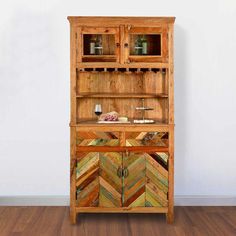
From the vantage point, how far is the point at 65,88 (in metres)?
4.26

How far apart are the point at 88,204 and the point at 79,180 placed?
25 centimetres

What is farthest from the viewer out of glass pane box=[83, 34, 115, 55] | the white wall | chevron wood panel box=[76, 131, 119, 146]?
the white wall

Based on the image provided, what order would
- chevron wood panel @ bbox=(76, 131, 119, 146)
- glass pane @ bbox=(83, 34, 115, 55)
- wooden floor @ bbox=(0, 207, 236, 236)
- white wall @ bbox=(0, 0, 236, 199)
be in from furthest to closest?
white wall @ bbox=(0, 0, 236, 199), glass pane @ bbox=(83, 34, 115, 55), chevron wood panel @ bbox=(76, 131, 119, 146), wooden floor @ bbox=(0, 207, 236, 236)

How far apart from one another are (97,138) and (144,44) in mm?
1063

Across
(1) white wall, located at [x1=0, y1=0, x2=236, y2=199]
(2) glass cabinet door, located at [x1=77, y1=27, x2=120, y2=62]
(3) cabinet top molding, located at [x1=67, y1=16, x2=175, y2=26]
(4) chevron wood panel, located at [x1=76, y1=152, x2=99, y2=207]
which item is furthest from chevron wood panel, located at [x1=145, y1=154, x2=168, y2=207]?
(3) cabinet top molding, located at [x1=67, y1=16, x2=175, y2=26]

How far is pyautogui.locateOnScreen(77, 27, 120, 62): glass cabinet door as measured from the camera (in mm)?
3750

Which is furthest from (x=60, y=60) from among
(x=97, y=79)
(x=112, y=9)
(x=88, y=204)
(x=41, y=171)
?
(x=88, y=204)

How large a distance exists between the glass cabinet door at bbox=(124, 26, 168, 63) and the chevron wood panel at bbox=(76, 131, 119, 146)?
745 mm

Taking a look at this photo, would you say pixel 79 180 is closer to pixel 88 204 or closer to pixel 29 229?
pixel 88 204

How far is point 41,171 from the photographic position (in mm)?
4297

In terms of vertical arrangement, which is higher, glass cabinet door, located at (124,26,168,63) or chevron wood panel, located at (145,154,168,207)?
glass cabinet door, located at (124,26,168,63)

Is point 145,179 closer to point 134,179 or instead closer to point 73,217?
point 134,179

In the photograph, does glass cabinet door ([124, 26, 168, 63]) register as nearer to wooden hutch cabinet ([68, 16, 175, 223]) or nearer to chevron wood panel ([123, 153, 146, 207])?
wooden hutch cabinet ([68, 16, 175, 223])

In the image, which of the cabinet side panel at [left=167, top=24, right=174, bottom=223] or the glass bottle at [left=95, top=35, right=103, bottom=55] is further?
the glass bottle at [left=95, top=35, right=103, bottom=55]
